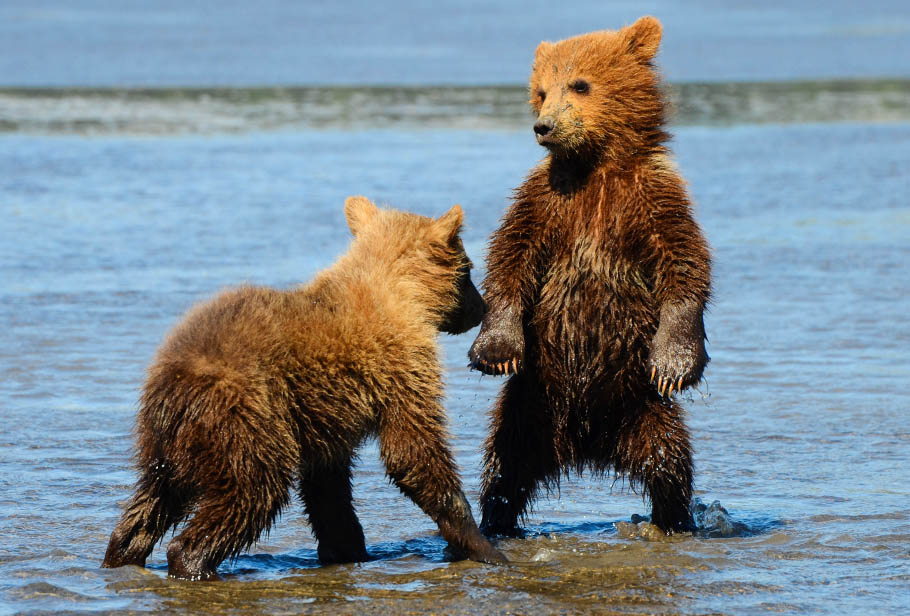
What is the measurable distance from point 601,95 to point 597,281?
0.82 m

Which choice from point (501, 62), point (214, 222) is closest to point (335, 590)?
point (214, 222)

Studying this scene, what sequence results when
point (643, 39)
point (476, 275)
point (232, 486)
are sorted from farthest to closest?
point (476, 275), point (643, 39), point (232, 486)

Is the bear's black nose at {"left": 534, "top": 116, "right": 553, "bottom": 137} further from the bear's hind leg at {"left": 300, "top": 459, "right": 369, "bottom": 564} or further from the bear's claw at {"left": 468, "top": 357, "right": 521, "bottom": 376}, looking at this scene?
the bear's hind leg at {"left": 300, "top": 459, "right": 369, "bottom": 564}

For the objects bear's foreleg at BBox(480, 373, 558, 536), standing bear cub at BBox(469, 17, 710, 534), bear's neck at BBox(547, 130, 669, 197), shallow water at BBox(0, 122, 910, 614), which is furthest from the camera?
bear's foreleg at BBox(480, 373, 558, 536)

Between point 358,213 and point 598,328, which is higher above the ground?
point 358,213

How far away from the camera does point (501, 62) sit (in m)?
25.7

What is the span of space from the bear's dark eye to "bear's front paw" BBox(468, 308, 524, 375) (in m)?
1.01

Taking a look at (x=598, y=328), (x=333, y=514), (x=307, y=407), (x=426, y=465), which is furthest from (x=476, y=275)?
(x=307, y=407)

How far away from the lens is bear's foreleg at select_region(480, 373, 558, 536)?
6332mm

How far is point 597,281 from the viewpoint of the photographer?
20.2 ft

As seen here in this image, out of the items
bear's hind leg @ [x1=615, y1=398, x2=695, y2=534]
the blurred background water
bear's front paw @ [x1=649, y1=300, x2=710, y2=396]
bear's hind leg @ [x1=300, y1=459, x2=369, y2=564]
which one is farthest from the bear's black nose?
bear's hind leg @ [x1=300, y1=459, x2=369, y2=564]

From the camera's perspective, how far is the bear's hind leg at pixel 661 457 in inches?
242

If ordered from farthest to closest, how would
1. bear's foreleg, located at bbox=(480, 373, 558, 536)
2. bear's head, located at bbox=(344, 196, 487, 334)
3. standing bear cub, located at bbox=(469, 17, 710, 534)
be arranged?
bear's foreleg, located at bbox=(480, 373, 558, 536), standing bear cub, located at bbox=(469, 17, 710, 534), bear's head, located at bbox=(344, 196, 487, 334)

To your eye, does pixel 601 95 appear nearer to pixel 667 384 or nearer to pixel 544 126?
pixel 544 126
